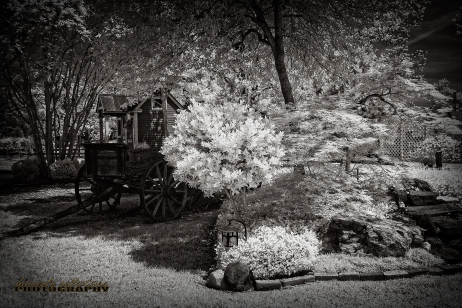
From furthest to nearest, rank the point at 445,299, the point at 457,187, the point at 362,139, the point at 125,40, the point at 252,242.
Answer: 1. the point at 125,40
2. the point at 457,187
3. the point at 362,139
4. the point at 252,242
5. the point at 445,299

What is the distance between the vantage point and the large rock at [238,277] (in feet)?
11.9

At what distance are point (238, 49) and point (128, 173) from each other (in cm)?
453

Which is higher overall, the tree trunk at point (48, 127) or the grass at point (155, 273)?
the tree trunk at point (48, 127)

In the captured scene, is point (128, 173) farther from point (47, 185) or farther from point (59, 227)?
point (47, 185)

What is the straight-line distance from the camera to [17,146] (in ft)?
39.4

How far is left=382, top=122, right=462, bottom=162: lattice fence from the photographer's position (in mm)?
5344

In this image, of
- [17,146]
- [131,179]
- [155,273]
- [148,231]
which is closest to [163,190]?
[131,179]

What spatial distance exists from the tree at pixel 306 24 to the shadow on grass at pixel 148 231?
3511mm

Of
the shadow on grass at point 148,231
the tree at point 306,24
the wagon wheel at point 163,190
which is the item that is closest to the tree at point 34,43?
the tree at point 306,24

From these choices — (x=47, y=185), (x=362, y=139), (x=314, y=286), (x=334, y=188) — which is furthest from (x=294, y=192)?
(x=47, y=185)

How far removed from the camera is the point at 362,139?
15.8 ft

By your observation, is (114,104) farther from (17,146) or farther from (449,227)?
(449,227)

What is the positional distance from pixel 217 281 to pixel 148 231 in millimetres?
2738

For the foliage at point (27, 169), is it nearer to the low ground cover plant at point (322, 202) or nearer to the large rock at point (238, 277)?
the low ground cover plant at point (322, 202)
